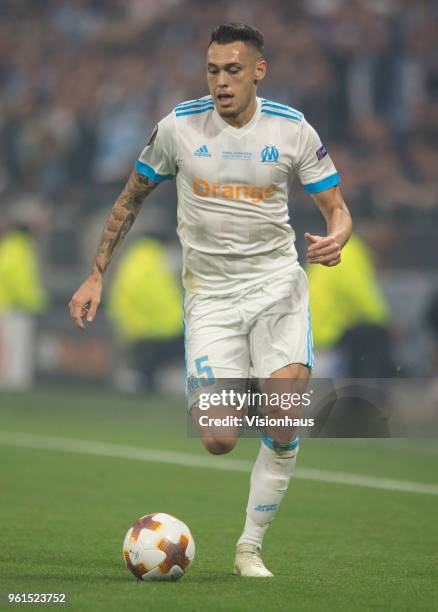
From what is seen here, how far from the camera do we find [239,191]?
501 cm

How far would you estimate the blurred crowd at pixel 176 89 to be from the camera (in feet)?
50.5

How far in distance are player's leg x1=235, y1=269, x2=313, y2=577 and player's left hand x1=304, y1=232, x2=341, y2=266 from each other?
0.37 metres

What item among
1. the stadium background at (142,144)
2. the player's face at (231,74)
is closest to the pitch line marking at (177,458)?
the stadium background at (142,144)

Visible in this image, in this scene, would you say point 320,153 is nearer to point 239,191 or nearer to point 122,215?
point 239,191

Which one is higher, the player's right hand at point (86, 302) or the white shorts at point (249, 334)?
the player's right hand at point (86, 302)

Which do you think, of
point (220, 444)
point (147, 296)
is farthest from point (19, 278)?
point (220, 444)

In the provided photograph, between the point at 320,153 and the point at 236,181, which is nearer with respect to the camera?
the point at 236,181

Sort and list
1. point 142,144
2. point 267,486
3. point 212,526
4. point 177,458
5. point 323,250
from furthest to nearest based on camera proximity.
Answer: point 142,144 < point 177,458 < point 212,526 < point 267,486 < point 323,250

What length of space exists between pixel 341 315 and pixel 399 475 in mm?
3005

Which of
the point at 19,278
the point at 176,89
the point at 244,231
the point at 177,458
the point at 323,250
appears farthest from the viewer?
the point at 176,89

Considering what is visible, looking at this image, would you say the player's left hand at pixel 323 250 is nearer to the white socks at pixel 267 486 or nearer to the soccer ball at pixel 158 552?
the white socks at pixel 267 486

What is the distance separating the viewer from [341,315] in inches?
470

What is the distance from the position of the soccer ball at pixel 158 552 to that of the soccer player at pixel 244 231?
12.8 inches

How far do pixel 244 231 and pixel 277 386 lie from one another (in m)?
0.63
